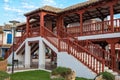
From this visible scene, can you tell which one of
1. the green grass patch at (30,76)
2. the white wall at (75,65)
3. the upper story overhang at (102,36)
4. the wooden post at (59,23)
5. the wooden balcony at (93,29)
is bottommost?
the green grass patch at (30,76)

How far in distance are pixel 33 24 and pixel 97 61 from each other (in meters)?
16.7

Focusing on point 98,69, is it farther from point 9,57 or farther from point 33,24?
point 33,24

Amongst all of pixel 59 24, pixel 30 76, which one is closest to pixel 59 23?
pixel 59 24

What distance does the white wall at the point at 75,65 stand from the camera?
14461mm

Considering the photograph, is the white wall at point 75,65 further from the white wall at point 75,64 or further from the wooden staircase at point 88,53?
the wooden staircase at point 88,53

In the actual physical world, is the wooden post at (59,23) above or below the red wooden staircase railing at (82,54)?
above

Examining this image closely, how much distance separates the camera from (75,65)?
1565 centimetres

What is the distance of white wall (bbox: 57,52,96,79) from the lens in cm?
1446

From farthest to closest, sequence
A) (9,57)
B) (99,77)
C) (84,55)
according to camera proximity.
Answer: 1. (9,57)
2. (84,55)
3. (99,77)

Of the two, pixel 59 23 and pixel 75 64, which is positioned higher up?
pixel 59 23

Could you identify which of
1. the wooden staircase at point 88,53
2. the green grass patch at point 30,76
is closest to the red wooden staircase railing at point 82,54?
the wooden staircase at point 88,53

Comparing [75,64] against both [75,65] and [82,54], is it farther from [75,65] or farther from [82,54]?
[82,54]

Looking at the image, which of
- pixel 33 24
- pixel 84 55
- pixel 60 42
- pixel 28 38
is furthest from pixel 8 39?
pixel 84 55

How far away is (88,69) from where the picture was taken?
1452cm
